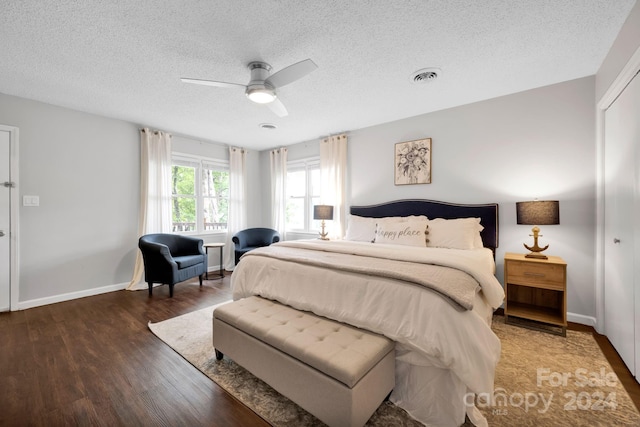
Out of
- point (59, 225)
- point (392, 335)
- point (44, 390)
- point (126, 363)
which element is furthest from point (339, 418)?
point (59, 225)

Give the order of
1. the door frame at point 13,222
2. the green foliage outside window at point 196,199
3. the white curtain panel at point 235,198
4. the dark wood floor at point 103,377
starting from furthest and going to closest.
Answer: the white curtain panel at point 235,198 < the green foliage outside window at point 196,199 < the door frame at point 13,222 < the dark wood floor at point 103,377

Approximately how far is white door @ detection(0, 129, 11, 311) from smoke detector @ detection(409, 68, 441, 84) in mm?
4750

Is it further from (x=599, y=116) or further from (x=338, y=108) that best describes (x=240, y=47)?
(x=599, y=116)

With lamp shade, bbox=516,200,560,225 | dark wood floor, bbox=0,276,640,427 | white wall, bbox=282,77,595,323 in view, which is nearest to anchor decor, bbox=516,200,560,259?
lamp shade, bbox=516,200,560,225

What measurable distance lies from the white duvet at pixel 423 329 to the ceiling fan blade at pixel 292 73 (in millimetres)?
1596

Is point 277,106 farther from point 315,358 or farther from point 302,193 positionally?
point 302,193

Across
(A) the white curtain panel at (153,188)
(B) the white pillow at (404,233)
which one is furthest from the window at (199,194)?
(B) the white pillow at (404,233)

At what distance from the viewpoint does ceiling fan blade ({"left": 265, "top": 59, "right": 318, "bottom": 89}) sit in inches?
80.6

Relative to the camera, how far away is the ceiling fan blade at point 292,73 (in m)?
2.05

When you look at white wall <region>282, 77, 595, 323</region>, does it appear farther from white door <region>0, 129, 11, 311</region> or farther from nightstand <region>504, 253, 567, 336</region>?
white door <region>0, 129, 11, 311</region>

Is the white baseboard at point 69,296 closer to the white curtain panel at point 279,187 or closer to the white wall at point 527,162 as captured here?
the white curtain panel at point 279,187

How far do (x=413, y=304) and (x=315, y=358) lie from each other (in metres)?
0.65

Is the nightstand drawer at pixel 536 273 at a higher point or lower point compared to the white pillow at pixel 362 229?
lower

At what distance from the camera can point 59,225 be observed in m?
3.51
